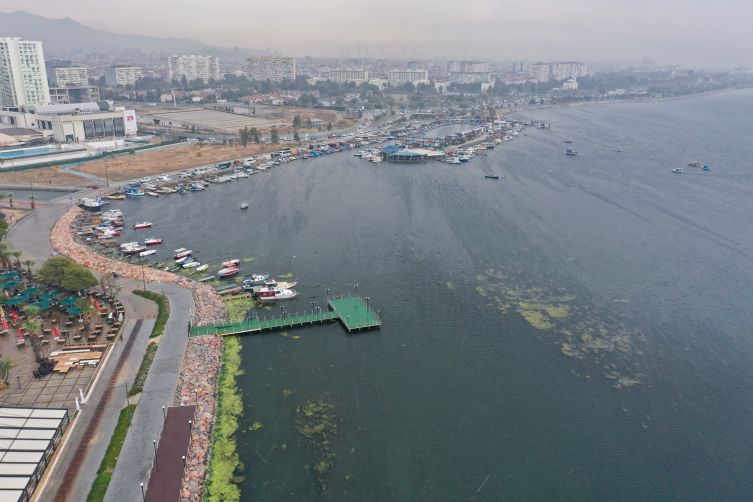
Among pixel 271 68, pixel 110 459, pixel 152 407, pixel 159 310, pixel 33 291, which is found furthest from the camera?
pixel 271 68

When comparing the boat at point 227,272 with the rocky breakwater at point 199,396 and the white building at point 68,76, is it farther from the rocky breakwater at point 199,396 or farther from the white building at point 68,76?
the white building at point 68,76

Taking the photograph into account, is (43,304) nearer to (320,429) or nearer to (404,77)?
(320,429)

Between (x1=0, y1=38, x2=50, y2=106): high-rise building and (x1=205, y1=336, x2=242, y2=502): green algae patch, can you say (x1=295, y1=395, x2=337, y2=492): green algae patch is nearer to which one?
(x1=205, y1=336, x2=242, y2=502): green algae patch

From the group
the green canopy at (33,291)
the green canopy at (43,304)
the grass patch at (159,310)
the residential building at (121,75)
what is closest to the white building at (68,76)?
the residential building at (121,75)

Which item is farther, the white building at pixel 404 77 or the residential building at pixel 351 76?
the white building at pixel 404 77

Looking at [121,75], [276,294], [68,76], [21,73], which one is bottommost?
[276,294]

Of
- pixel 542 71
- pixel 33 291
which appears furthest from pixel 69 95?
pixel 542 71
